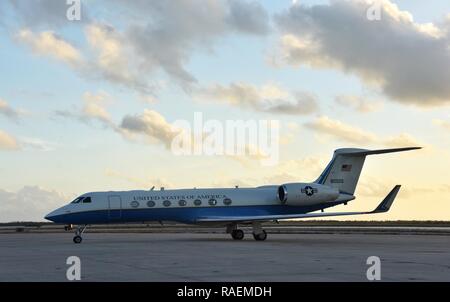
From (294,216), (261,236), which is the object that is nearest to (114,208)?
(261,236)

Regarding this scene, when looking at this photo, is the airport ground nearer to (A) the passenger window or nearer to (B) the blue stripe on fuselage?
(B) the blue stripe on fuselage

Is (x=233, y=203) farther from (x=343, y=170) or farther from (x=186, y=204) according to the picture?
(x=343, y=170)

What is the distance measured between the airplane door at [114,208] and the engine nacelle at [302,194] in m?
8.99

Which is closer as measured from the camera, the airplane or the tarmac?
the tarmac

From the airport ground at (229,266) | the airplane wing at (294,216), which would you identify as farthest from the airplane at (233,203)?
the airport ground at (229,266)

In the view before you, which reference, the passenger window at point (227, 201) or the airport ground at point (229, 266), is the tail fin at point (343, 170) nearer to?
the passenger window at point (227, 201)

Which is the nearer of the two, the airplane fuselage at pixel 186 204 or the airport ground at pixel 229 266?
the airport ground at pixel 229 266

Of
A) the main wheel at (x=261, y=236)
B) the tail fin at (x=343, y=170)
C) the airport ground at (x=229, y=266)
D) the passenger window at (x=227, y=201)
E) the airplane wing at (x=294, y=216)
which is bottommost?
the airport ground at (x=229, y=266)

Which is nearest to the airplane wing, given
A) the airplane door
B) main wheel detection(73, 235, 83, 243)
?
the airplane door

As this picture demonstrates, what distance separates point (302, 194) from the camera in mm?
34531

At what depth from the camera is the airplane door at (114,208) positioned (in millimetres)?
32094

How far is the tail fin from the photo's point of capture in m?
35.9

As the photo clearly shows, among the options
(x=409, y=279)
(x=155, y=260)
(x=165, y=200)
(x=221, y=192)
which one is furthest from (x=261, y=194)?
(x=409, y=279)
